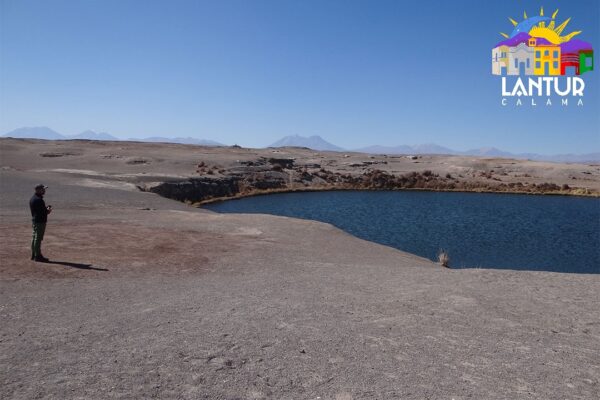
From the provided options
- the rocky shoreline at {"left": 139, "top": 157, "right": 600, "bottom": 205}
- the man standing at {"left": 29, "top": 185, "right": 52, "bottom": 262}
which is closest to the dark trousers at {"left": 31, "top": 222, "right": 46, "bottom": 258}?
the man standing at {"left": 29, "top": 185, "right": 52, "bottom": 262}

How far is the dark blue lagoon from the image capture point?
27094mm

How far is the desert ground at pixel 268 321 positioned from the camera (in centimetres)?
674

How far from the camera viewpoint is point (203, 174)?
5756cm

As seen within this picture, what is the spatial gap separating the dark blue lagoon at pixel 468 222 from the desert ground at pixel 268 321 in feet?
32.7

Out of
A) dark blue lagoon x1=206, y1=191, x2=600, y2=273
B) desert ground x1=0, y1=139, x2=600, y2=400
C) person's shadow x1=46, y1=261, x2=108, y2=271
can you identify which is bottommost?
dark blue lagoon x1=206, y1=191, x2=600, y2=273

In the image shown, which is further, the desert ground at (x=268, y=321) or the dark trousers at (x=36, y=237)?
the dark trousers at (x=36, y=237)

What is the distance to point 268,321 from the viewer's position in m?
9.38

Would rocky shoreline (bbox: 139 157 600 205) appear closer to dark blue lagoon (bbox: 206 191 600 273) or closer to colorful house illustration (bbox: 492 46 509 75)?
dark blue lagoon (bbox: 206 191 600 273)

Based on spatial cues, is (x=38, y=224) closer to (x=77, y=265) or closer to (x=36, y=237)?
(x=36, y=237)

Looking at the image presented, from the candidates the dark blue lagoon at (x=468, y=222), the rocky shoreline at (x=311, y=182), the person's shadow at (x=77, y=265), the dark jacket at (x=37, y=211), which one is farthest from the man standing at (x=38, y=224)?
the rocky shoreline at (x=311, y=182)

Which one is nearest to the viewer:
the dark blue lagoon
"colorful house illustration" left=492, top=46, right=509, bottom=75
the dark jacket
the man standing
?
the man standing

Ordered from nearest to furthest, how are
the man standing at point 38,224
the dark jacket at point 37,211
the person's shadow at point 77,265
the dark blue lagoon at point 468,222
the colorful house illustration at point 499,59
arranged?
the person's shadow at point 77,265 < the man standing at point 38,224 < the dark jacket at point 37,211 < the dark blue lagoon at point 468,222 < the colorful house illustration at point 499,59

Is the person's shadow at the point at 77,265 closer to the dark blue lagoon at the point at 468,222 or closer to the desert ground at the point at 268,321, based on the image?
the desert ground at the point at 268,321

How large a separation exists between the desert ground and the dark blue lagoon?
9.97m
